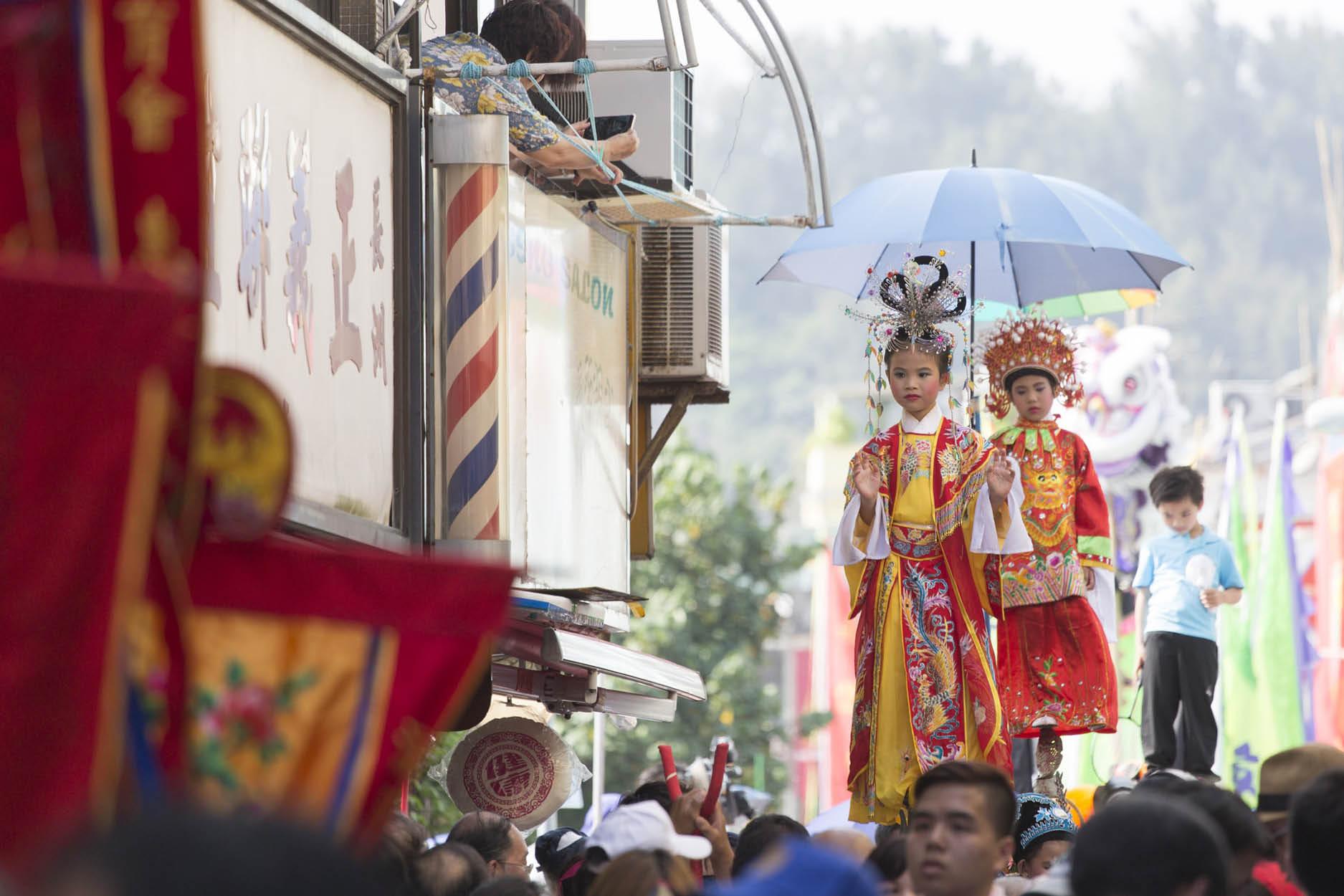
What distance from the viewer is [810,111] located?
29.5 feet

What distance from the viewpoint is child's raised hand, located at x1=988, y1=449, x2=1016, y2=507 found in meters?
8.97

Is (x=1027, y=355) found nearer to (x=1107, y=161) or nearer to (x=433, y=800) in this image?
(x=433, y=800)

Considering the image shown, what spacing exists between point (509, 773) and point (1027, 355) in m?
3.25

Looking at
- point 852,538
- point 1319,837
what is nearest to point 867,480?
point 852,538

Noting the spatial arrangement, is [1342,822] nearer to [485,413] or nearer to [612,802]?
[485,413]

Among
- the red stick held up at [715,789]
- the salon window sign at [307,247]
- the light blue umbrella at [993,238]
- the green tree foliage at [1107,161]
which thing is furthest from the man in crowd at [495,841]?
the green tree foliage at [1107,161]

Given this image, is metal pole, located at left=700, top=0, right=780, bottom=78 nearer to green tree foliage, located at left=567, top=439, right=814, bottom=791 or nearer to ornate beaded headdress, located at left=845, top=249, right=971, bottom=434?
ornate beaded headdress, located at left=845, top=249, right=971, bottom=434

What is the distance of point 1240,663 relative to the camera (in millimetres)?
19969

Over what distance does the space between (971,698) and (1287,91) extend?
17022 cm

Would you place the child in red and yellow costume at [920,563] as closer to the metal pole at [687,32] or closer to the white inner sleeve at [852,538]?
the white inner sleeve at [852,538]

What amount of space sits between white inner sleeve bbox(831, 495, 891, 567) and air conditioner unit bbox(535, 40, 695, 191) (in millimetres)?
2217

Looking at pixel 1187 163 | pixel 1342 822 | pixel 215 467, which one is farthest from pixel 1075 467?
pixel 1187 163

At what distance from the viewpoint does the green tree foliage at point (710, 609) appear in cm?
2900

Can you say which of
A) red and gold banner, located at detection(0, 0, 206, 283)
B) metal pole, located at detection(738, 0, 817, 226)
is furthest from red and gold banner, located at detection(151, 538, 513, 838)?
metal pole, located at detection(738, 0, 817, 226)
